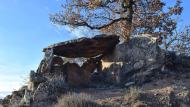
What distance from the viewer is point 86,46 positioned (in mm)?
22891

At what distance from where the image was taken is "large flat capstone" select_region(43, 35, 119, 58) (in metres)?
22.3

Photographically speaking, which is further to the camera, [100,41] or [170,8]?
[170,8]

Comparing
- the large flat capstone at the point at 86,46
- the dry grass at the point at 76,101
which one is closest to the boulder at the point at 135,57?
the large flat capstone at the point at 86,46

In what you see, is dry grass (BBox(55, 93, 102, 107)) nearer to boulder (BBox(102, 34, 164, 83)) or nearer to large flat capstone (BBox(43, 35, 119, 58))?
boulder (BBox(102, 34, 164, 83))

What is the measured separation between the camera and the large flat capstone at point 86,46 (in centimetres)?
2230

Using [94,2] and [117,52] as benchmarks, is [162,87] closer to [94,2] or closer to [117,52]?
[117,52]

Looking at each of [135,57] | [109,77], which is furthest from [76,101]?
[135,57]

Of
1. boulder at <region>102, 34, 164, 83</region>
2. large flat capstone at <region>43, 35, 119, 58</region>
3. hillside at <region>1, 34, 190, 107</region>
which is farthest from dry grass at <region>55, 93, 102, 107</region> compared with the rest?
large flat capstone at <region>43, 35, 119, 58</region>

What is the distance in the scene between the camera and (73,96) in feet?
58.4

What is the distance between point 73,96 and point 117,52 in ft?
18.7

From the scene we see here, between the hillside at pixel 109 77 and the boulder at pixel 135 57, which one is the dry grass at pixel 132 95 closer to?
the hillside at pixel 109 77

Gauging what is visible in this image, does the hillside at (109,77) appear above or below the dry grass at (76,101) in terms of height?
above

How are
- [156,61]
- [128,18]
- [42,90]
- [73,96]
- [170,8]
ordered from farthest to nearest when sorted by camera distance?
[170,8]
[128,18]
[156,61]
[42,90]
[73,96]

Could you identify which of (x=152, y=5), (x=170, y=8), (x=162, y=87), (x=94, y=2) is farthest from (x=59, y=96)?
(x=170, y=8)
